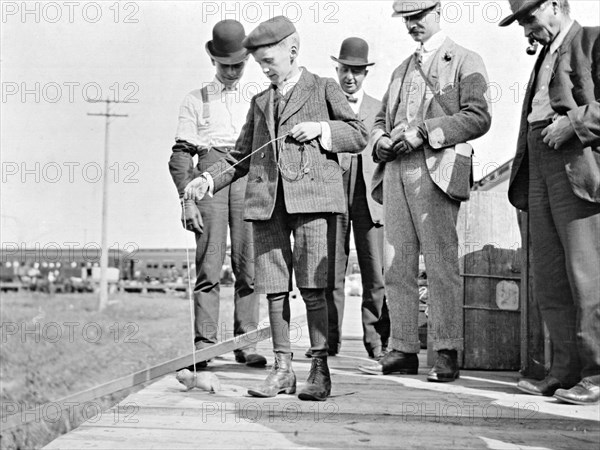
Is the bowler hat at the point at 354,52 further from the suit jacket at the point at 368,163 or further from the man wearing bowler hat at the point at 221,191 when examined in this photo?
the man wearing bowler hat at the point at 221,191

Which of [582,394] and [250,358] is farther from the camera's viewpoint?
[250,358]

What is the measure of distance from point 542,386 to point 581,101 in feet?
4.40

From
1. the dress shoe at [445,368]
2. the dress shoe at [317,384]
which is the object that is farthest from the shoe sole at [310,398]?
the dress shoe at [445,368]

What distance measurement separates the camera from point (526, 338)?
4258 millimetres

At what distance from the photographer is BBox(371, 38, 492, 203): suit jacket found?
412cm

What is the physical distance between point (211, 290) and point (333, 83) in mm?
1808

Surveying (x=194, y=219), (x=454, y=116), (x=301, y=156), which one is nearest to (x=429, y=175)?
(x=454, y=116)

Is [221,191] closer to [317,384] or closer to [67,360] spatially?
[317,384]

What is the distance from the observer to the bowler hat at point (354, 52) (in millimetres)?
5754

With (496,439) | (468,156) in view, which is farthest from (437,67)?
(496,439)

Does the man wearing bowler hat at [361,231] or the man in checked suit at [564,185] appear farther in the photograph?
the man wearing bowler hat at [361,231]

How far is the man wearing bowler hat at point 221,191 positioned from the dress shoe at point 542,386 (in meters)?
1.76

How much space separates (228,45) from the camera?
16.5 feet

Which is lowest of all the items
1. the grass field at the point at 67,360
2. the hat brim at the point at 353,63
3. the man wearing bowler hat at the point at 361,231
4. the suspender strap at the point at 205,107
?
the grass field at the point at 67,360
